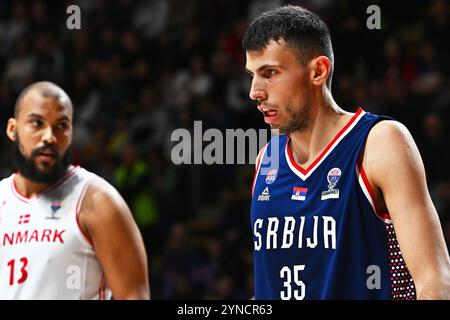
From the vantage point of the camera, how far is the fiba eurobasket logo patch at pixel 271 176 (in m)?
3.57

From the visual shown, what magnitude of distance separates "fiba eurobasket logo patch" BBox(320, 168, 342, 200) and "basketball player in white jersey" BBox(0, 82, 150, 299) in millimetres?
1290

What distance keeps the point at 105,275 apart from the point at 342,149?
4.97 ft

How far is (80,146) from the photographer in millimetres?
9859

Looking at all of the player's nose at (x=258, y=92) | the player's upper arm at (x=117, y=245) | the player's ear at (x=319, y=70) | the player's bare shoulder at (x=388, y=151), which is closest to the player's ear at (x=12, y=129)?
the player's upper arm at (x=117, y=245)

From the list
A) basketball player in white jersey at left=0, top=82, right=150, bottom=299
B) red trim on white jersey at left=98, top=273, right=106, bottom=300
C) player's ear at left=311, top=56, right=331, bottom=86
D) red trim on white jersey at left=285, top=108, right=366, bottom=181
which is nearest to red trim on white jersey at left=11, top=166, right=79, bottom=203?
basketball player in white jersey at left=0, top=82, right=150, bottom=299

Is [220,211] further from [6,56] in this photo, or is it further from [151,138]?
[6,56]

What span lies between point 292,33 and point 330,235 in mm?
807

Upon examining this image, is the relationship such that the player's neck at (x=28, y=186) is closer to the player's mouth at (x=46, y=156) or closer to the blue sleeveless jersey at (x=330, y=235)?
the player's mouth at (x=46, y=156)

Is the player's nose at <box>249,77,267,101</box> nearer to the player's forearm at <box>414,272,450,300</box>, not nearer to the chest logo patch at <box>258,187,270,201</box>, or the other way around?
the chest logo patch at <box>258,187,270,201</box>

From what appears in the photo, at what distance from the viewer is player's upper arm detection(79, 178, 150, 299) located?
419cm

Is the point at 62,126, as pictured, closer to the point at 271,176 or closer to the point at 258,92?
the point at 271,176

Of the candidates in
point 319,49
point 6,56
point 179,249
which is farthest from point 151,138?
point 319,49
